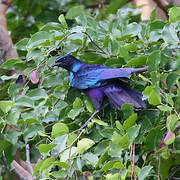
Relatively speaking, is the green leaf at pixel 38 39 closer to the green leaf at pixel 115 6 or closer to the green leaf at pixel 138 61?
the green leaf at pixel 138 61

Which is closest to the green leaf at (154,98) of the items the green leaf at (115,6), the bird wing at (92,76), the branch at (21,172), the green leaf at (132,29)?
the bird wing at (92,76)

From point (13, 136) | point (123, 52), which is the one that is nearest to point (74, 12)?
point (123, 52)

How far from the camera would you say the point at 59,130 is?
3.93ft

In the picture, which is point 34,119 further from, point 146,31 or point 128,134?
point 146,31

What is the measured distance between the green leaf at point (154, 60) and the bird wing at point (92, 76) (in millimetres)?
131

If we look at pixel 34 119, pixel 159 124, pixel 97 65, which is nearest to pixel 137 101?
pixel 159 124

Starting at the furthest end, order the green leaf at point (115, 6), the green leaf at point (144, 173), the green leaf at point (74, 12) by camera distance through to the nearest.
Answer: the green leaf at point (115, 6), the green leaf at point (74, 12), the green leaf at point (144, 173)

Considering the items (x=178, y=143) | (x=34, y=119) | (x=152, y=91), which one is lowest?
(x=178, y=143)

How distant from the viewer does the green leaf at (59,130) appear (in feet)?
3.92

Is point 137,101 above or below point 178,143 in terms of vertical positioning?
above

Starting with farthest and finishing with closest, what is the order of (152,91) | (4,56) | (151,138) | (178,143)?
(4,56) < (178,143) < (151,138) < (152,91)

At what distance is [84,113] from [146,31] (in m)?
0.32

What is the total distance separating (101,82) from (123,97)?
0.11 metres

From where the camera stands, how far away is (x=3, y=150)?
4.51 feet
